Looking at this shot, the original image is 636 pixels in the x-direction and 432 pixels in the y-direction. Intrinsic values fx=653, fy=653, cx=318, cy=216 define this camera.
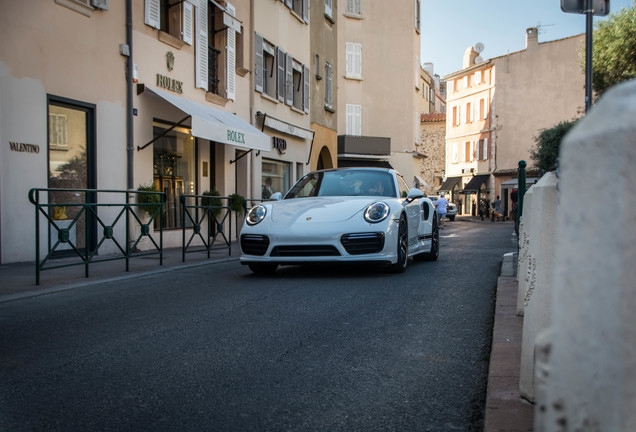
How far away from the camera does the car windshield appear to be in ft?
29.5

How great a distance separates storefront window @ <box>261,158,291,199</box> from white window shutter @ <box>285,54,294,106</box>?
219cm

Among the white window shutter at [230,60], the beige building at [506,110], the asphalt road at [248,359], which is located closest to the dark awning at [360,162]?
the beige building at [506,110]

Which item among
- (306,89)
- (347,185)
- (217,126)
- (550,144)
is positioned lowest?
(347,185)

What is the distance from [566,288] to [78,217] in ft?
25.7

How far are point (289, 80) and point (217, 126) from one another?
9076 mm

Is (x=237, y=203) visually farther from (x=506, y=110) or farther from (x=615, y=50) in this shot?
(x=506, y=110)

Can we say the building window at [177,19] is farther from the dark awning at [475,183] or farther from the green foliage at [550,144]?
the dark awning at [475,183]

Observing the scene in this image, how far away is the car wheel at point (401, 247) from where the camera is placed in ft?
26.6

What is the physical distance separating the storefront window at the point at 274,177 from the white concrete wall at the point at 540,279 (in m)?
17.6

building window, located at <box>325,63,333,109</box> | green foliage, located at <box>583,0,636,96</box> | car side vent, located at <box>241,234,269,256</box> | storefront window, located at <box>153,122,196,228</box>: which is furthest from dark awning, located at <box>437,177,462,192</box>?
car side vent, located at <box>241,234,269,256</box>

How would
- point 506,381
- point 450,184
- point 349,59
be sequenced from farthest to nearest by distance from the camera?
point 450,184
point 349,59
point 506,381

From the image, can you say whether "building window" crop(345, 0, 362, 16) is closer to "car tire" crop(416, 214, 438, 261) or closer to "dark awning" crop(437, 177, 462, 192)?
"dark awning" crop(437, 177, 462, 192)

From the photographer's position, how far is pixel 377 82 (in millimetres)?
38062

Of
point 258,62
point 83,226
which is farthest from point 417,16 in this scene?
point 83,226
